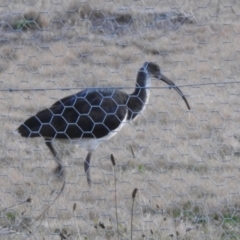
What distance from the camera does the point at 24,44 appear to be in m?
6.56

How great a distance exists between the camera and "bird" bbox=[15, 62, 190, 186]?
4375 mm

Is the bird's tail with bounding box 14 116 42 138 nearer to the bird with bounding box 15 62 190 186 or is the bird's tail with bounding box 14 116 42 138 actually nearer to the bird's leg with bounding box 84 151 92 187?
the bird with bounding box 15 62 190 186

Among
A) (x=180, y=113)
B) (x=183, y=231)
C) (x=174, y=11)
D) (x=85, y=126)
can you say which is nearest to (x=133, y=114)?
(x=85, y=126)

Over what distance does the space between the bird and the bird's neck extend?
0.03 m

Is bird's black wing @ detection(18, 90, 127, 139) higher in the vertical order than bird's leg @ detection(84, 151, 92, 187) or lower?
higher

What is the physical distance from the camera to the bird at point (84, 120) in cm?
438

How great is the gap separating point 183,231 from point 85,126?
1187mm

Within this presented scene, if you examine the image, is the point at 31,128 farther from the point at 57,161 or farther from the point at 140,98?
the point at 140,98

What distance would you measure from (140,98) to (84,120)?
0.39m

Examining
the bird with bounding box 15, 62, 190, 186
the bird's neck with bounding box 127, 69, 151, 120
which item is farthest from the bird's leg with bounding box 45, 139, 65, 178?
the bird's neck with bounding box 127, 69, 151, 120

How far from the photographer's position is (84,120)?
442 cm

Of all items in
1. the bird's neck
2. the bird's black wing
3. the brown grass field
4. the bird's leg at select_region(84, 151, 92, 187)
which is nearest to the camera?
the brown grass field

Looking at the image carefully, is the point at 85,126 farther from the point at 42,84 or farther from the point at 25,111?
the point at 42,84

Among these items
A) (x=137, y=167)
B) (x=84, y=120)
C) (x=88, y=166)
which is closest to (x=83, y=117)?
(x=84, y=120)
